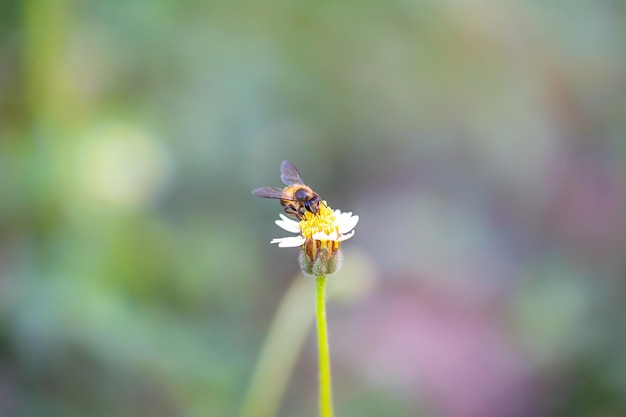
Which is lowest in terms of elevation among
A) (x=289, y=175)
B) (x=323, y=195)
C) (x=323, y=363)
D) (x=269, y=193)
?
(x=323, y=363)

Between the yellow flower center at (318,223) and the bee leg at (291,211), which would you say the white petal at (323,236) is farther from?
the bee leg at (291,211)

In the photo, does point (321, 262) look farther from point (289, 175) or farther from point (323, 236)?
point (289, 175)

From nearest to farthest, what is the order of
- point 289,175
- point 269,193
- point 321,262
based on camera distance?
point 321,262
point 269,193
point 289,175

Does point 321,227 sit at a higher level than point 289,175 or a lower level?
lower

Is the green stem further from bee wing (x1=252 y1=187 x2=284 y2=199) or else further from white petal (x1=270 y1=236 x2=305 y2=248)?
bee wing (x1=252 y1=187 x2=284 y2=199)

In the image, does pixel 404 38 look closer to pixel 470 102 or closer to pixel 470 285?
pixel 470 102

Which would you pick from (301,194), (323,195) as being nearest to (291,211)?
(301,194)

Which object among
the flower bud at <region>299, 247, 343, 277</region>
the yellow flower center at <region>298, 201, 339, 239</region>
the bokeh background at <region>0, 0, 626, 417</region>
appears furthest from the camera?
the bokeh background at <region>0, 0, 626, 417</region>

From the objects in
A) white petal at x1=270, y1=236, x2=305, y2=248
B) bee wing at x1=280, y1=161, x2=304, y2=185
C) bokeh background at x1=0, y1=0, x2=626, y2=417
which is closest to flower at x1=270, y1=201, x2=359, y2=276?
white petal at x1=270, y1=236, x2=305, y2=248
